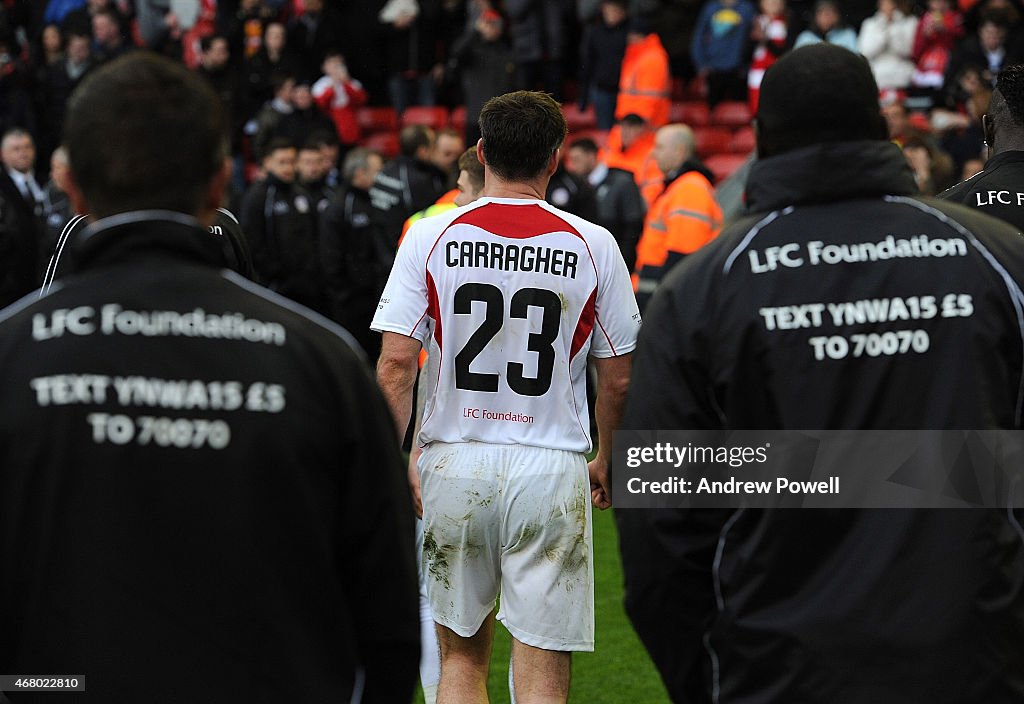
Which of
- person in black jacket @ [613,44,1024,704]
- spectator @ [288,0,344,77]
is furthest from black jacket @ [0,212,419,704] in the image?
spectator @ [288,0,344,77]

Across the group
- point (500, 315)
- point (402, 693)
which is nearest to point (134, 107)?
point (402, 693)

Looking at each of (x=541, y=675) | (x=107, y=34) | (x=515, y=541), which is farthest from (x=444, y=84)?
(x=541, y=675)

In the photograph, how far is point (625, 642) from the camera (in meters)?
6.75

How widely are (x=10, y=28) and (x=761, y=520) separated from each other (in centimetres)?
1898

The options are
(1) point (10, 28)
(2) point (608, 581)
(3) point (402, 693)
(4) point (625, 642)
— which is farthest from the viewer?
(1) point (10, 28)

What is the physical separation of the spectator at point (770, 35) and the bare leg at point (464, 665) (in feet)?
36.5

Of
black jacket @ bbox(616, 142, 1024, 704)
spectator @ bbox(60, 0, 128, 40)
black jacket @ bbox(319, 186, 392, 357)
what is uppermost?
spectator @ bbox(60, 0, 128, 40)

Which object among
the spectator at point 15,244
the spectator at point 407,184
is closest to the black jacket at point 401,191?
the spectator at point 407,184

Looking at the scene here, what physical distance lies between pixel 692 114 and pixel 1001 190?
12825 millimetres

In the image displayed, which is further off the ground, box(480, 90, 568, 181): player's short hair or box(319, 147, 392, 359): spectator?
box(319, 147, 392, 359): spectator

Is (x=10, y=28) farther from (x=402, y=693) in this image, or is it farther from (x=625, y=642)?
(x=402, y=693)

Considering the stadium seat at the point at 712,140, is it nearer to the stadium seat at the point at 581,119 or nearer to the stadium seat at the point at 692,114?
the stadium seat at the point at 692,114

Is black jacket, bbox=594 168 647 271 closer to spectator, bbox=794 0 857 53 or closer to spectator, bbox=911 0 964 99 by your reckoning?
spectator, bbox=794 0 857 53

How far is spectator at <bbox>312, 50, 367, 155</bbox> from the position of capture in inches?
694
